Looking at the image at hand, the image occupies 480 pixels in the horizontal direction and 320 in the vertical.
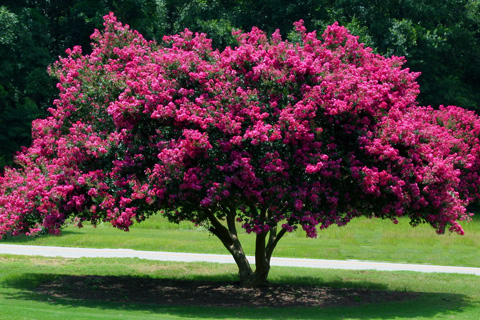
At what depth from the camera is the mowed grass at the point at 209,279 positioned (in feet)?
51.3

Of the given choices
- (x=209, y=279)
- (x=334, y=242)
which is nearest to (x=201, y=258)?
(x=209, y=279)

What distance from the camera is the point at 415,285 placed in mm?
20719

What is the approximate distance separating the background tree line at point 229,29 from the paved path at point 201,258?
16185 millimetres

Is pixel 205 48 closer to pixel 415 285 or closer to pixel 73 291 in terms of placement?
pixel 73 291

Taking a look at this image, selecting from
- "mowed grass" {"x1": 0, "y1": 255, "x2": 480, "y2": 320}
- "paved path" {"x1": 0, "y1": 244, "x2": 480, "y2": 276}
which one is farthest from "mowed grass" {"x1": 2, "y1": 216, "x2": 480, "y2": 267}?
"mowed grass" {"x1": 0, "y1": 255, "x2": 480, "y2": 320}

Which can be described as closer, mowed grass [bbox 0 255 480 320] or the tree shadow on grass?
mowed grass [bbox 0 255 480 320]

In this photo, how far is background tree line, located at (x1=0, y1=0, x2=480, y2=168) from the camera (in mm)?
43219

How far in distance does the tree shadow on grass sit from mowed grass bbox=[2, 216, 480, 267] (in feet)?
21.8

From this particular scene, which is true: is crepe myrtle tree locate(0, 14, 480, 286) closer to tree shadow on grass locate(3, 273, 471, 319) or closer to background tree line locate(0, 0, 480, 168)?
tree shadow on grass locate(3, 273, 471, 319)

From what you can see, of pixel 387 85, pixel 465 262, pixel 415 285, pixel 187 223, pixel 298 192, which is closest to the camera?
pixel 298 192

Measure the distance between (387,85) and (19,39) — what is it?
3312 cm

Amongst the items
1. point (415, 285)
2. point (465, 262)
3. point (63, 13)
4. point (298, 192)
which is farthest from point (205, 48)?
point (63, 13)

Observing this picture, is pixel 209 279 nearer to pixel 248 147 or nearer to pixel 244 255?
pixel 244 255

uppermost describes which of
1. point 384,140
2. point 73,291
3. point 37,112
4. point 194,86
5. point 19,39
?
point 19,39
